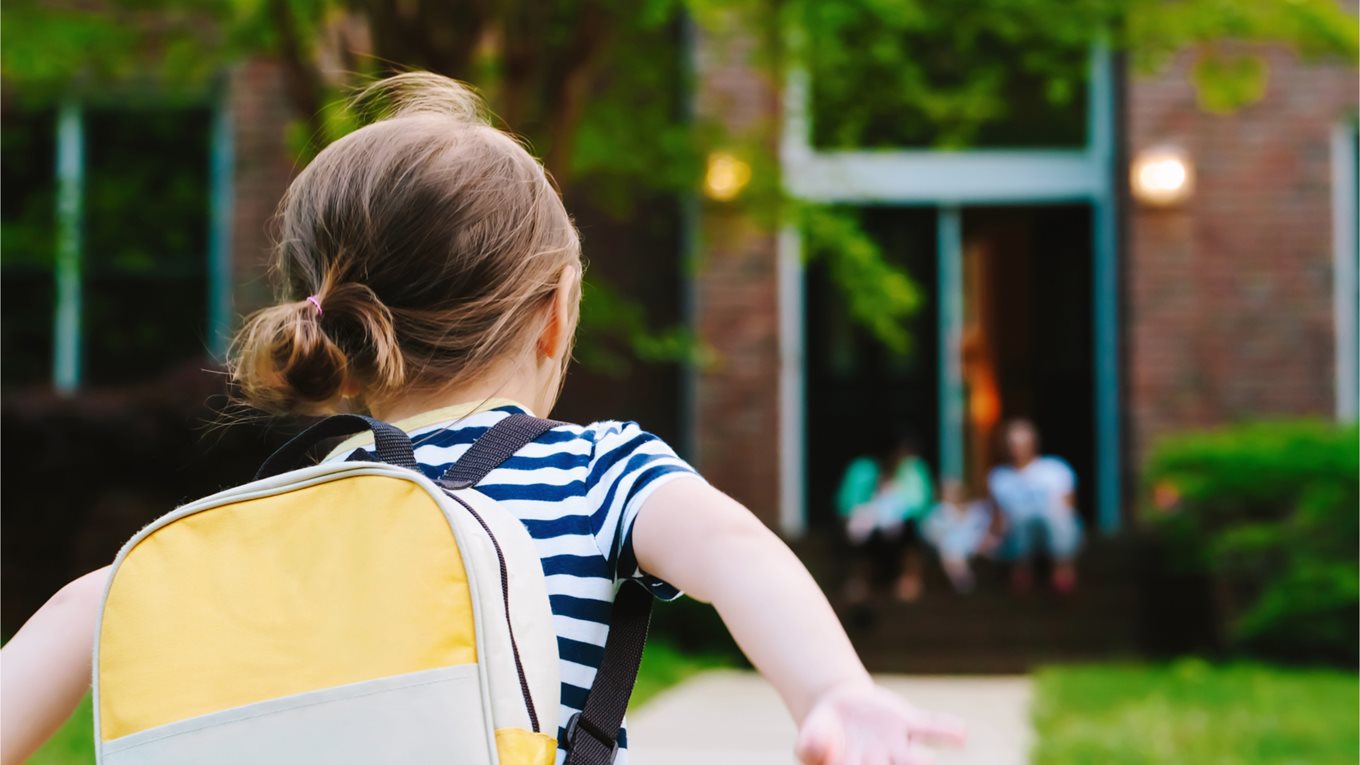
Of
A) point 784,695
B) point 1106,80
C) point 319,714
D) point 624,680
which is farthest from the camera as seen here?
point 1106,80

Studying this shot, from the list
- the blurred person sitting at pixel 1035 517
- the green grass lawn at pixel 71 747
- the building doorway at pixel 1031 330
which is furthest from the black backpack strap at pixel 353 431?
the building doorway at pixel 1031 330

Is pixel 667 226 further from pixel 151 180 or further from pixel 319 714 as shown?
pixel 319 714

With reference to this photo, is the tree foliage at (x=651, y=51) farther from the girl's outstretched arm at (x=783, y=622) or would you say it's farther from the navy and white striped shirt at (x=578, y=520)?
the girl's outstretched arm at (x=783, y=622)

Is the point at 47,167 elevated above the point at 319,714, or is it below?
above

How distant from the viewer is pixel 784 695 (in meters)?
1.14

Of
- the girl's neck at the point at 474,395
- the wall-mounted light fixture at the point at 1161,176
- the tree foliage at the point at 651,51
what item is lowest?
the girl's neck at the point at 474,395

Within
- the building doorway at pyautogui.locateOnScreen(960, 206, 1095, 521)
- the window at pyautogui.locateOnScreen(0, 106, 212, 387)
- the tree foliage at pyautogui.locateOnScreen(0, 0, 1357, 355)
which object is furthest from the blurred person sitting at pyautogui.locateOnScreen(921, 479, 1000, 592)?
the window at pyautogui.locateOnScreen(0, 106, 212, 387)

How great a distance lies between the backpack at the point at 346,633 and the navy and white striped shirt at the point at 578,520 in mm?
28

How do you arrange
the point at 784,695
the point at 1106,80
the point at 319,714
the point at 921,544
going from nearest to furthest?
1. the point at 784,695
2. the point at 319,714
3. the point at 921,544
4. the point at 1106,80

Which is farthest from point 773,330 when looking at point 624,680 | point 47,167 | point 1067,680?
point 624,680

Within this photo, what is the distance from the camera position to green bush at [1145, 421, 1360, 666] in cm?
884

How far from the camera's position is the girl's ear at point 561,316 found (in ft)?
4.95

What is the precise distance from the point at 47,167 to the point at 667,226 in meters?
5.28

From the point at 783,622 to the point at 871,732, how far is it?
4.9 inches
